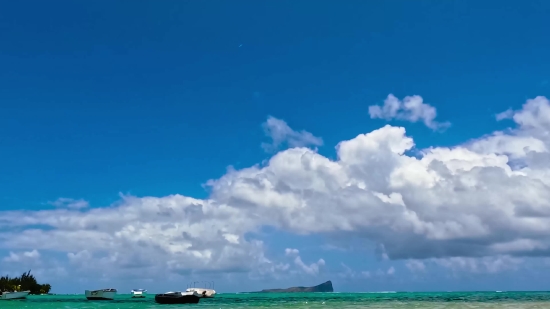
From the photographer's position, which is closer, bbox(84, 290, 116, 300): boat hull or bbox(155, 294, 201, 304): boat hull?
bbox(155, 294, 201, 304): boat hull

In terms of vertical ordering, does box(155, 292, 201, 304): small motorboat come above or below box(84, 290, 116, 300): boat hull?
below

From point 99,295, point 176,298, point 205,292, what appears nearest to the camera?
point 176,298

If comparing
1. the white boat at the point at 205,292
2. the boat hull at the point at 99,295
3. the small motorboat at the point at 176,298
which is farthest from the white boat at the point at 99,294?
the small motorboat at the point at 176,298

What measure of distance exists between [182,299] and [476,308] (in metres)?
59.4

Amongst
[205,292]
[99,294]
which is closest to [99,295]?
[99,294]

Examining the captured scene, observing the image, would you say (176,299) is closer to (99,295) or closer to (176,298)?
(176,298)

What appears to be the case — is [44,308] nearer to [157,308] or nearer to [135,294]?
[157,308]

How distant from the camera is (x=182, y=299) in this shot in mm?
106875

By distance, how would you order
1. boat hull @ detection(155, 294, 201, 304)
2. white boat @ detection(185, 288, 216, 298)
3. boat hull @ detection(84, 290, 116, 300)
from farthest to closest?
1. white boat @ detection(185, 288, 216, 298)
2. boat hull @ detection(84, 290, 116, 300)
3. boat hull @ detection(155, 294, 201, 304)

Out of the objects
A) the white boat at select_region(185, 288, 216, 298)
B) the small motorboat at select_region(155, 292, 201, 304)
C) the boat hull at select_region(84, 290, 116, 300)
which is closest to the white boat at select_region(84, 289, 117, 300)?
the boat hull at select_region(84, 290, 116, 300)

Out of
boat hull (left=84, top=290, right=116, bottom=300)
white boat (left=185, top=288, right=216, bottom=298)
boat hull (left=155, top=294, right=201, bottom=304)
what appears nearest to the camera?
boat hull (left=155, top=294, right=201, bottom=304)

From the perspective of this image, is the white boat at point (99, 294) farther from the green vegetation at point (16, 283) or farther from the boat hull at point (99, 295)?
the green vegetation at point (16, 283)

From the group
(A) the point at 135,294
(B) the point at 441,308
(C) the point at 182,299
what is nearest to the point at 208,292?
(A) the point at 135,294

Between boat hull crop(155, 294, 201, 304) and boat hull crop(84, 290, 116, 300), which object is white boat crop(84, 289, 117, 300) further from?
boat hull crop(155, 294, 201, 304)
